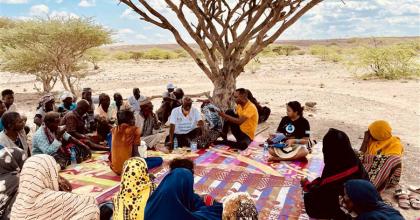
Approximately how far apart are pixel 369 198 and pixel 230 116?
12.7 feet

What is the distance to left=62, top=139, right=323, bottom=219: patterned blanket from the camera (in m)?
4.27

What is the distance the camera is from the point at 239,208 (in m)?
2.63

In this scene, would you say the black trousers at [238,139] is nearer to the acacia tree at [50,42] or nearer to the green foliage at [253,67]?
the acacia tree at [50,42]

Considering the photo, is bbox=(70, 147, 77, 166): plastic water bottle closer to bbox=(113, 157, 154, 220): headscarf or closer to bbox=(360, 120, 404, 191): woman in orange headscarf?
bbox=(113, 157, 154, 220): headscarf

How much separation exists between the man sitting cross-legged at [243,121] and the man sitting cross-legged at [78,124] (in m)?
2.19

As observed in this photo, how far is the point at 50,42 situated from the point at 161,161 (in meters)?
10.5

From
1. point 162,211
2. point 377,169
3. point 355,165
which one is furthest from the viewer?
point 377,169

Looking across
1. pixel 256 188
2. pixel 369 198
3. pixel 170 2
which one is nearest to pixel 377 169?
pixel 256 188

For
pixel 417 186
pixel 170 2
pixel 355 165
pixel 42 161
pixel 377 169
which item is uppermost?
pixel 170 2

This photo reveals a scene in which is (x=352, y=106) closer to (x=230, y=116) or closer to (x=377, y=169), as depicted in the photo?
(x=230, y=116)

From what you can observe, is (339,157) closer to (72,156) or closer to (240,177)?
(240,177)

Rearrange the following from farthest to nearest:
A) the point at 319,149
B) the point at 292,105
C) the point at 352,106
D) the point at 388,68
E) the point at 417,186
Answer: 1. the point at 388,68
2. the point at 352,106
3. the point at 319,149
4. the point at 292,105
5. the point at 417,186

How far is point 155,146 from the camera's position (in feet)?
21.7

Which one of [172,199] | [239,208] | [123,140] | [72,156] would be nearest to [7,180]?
[172,199]
